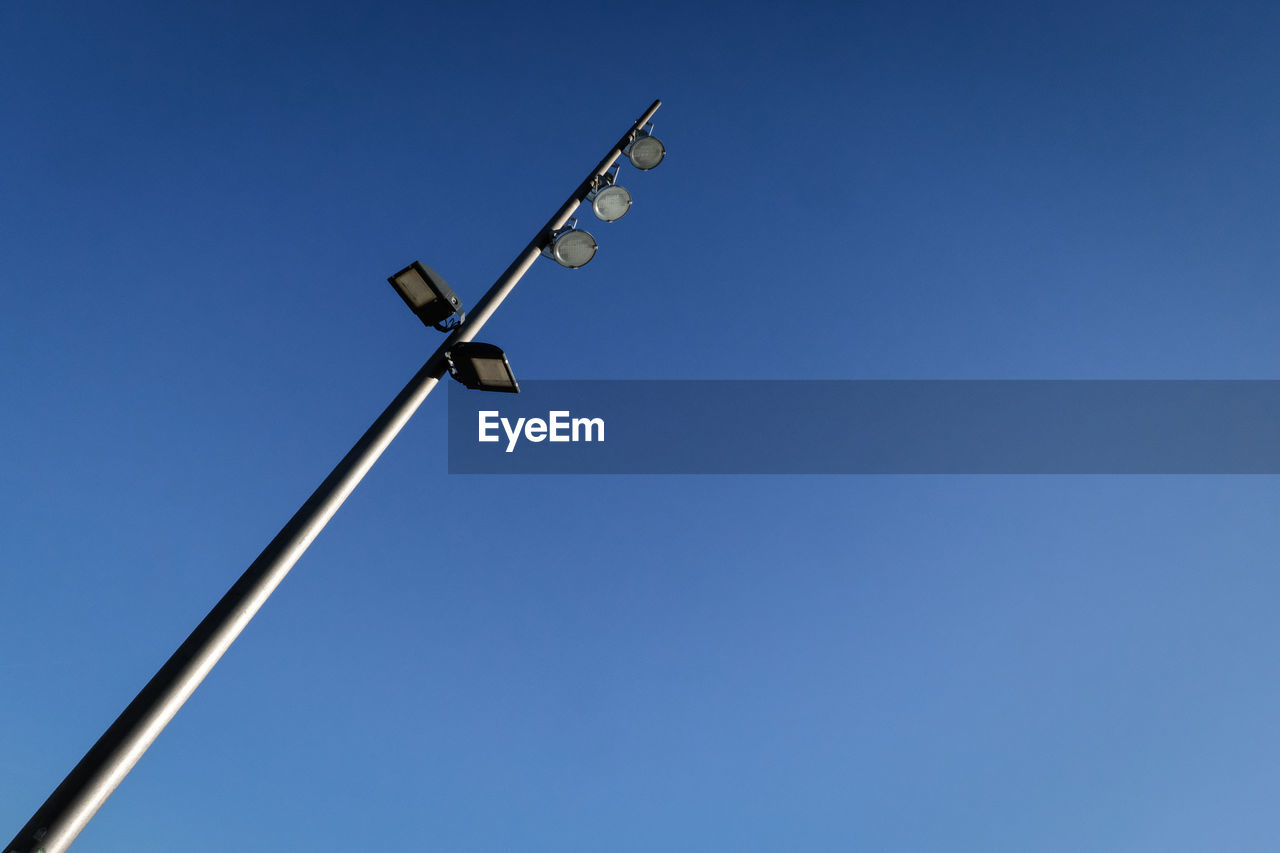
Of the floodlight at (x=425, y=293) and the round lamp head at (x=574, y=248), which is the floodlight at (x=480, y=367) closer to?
the floodlight at (x=425, y=293)

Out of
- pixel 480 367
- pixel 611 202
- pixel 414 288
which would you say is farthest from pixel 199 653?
pixel 611 202

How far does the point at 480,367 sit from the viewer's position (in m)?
5.05

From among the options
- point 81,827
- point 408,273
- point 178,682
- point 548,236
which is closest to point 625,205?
point 548,236

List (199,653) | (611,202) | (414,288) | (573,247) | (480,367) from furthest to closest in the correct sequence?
(611,202) < (573,247) < (414,288) < (480,367) < (199,653)

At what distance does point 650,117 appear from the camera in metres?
8.91

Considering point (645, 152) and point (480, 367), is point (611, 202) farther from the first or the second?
point (480, 367)

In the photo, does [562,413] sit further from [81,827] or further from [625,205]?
[81,827]

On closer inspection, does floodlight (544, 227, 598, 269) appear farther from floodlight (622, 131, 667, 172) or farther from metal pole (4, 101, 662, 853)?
floodlight (622, 131, 667, 172)

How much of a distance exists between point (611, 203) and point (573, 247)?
0.76 meters

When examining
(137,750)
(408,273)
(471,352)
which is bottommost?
(137,750)

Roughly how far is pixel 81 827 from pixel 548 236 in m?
5.51

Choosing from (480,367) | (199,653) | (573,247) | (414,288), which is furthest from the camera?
(573,247)

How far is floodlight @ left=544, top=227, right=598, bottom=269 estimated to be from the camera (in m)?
6.15

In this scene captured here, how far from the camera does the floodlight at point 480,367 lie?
16.2 feet
